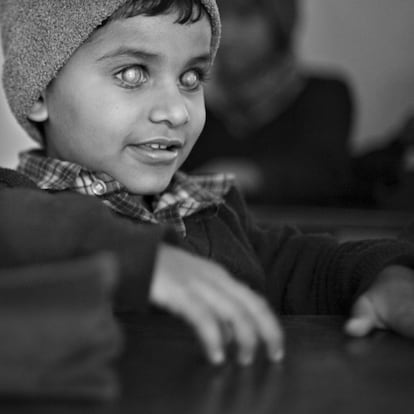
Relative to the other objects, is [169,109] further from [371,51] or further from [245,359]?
[371,51]

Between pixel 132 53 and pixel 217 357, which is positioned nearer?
pixel 217 357

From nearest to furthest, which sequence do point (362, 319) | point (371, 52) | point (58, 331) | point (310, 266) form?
point (58, 331)
point (362, 319)
point (310, 266)
point (371, 52)

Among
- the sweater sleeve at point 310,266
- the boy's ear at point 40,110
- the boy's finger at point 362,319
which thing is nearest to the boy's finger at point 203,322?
the boy's finger at point 362,319

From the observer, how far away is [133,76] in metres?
0.94

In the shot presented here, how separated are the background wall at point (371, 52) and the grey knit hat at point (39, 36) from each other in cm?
296

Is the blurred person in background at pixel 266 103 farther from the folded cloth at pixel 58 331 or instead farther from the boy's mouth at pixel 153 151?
the folded cloth at pixel 58 331

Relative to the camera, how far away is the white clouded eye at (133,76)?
94cm

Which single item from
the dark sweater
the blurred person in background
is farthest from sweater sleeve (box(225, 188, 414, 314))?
the blurred person in background

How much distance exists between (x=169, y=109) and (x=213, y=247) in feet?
0.60

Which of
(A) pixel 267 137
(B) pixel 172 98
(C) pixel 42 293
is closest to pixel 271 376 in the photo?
(C) pixel 42 293

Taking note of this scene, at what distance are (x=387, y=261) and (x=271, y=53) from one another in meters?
2.48

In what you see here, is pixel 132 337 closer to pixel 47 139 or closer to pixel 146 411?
pixel 146 411

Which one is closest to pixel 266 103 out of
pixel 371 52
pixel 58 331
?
pixel 371 52

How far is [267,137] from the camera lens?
3.14 m
